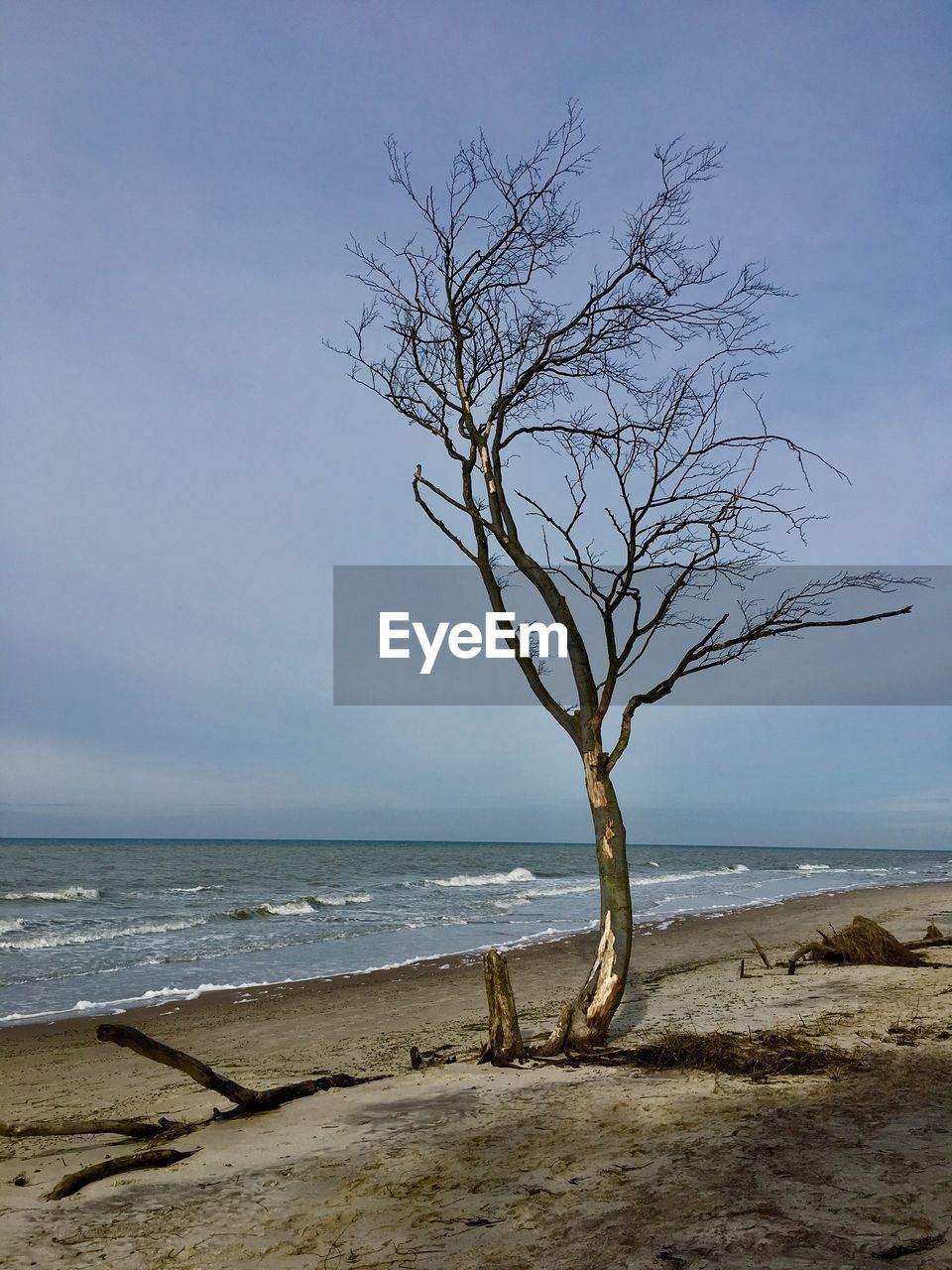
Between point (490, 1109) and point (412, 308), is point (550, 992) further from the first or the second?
point (412, 308)

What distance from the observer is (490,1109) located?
19.0 feet

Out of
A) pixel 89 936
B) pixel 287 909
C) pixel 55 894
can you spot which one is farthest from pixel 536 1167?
pixel 55 894

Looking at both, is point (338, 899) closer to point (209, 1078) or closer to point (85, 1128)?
point (209, 1078)

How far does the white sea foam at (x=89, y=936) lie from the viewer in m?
20.1

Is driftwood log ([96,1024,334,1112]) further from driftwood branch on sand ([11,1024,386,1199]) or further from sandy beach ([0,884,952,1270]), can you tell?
sandy beach ([0,884,952,1270])

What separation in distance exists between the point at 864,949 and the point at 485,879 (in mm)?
39425

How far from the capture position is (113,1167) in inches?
198

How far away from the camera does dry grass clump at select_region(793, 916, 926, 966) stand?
1188cm

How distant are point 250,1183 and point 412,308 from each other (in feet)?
26.9

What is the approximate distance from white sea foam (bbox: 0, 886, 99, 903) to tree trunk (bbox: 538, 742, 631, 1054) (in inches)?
1188

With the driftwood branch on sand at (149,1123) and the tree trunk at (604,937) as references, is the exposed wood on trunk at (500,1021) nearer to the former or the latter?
the tree trunk at (604,937)

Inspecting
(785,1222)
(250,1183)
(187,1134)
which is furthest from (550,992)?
(785,1222)

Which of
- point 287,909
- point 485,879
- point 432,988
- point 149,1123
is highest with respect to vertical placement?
point 149,1123

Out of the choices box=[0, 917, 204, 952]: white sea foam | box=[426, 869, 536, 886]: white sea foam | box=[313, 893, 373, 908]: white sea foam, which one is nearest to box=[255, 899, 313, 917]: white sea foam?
box=[313, 893, 373, 908]: white sea foam
